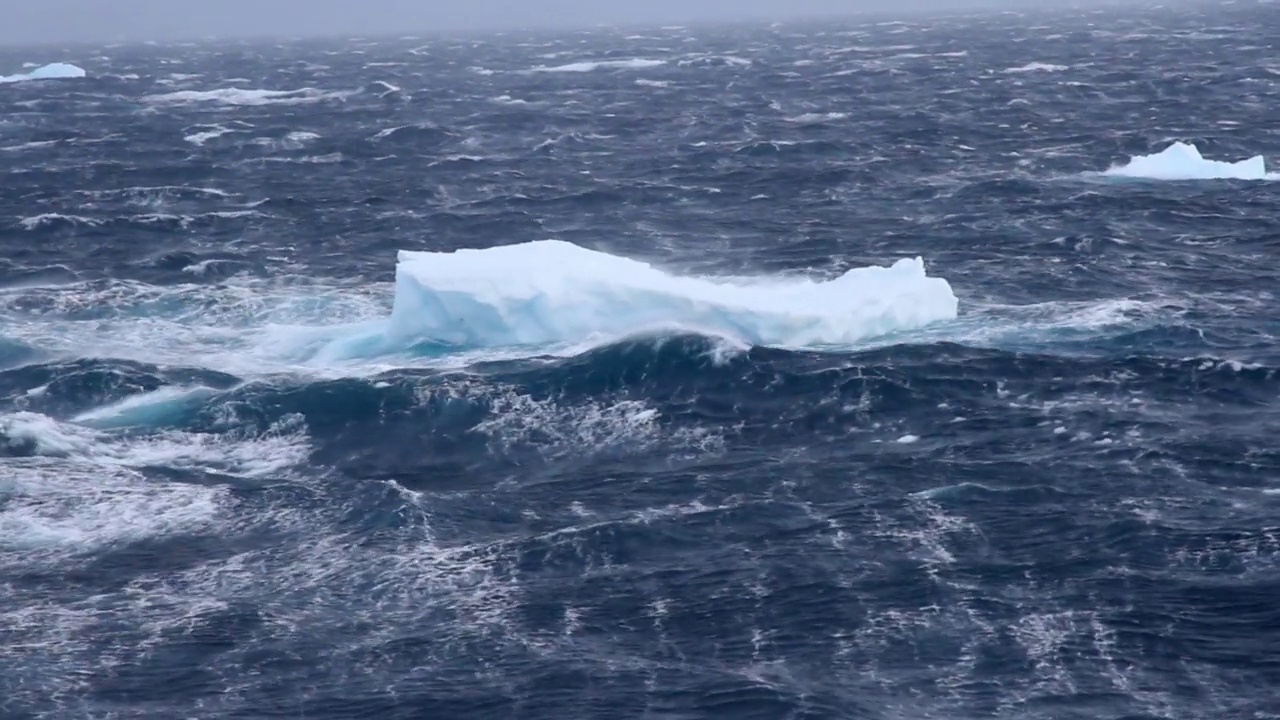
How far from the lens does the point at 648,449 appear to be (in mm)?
37375

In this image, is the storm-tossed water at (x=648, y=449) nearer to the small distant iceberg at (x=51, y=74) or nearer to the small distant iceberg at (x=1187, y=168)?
the small distant iceberg at (x=1187, y=168)

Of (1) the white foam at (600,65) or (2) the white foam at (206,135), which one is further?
(1) the white foam at (600,65)

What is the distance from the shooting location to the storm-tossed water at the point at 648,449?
88.5 ft

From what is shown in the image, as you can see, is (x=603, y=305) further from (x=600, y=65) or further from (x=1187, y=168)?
(x=600, y=65)

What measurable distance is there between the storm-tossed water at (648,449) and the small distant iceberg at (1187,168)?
5.54 feet

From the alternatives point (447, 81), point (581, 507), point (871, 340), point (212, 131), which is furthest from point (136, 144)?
point (581, 507)

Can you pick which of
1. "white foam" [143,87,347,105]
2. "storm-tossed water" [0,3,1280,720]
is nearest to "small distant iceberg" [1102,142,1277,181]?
"storm-tossed water" [0,3,1280,720]

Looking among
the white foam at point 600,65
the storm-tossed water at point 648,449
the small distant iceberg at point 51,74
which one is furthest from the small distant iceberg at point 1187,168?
the small distant iceberg at point 51,74

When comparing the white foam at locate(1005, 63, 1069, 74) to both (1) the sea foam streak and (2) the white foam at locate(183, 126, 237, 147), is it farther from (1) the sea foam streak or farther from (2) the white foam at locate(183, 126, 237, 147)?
(1) the sea foam streak

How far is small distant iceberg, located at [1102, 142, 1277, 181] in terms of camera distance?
229 feet

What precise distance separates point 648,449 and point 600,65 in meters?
131

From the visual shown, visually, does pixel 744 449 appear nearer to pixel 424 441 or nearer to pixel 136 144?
pixel 424 441

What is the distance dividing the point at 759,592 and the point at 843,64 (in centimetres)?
12477

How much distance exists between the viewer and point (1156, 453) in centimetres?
3559
